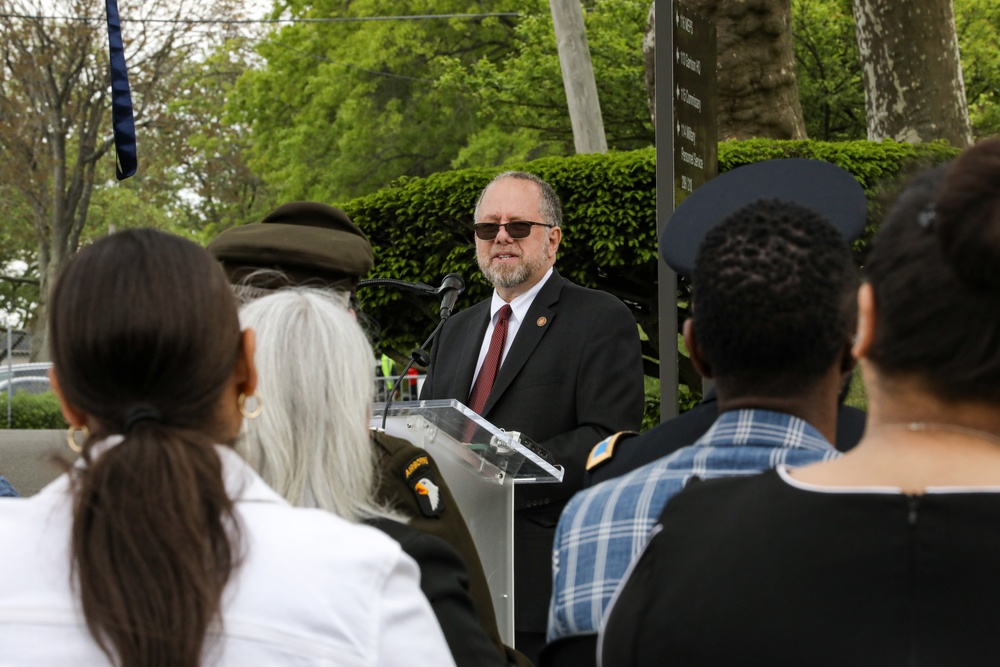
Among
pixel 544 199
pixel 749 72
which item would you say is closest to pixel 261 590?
pixel 544 199

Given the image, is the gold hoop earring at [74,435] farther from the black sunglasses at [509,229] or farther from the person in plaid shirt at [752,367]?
the black sunglasses at [509,229]

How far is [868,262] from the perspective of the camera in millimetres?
1730

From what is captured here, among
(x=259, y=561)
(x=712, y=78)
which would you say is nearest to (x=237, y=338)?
(x=259, y=561)

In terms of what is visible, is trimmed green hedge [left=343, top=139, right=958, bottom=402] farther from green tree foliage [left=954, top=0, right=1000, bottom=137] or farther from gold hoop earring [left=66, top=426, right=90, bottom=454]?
green tree foliage [left=954, top=0, right=1000, bottom=137]

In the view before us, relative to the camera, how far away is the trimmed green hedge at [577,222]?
Result: 297 inches

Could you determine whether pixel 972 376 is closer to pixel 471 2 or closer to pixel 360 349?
pixel 360 349

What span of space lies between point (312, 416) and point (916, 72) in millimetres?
10266

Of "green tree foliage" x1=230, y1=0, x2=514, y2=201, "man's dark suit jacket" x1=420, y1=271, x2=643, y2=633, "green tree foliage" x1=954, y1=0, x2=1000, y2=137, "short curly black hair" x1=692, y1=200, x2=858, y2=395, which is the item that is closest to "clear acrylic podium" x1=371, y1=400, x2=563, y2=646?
"man's dark suit jacket" x1=420, y1=271, x2=643, y2=633

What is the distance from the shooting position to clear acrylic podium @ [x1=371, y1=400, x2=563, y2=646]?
363 centimetres

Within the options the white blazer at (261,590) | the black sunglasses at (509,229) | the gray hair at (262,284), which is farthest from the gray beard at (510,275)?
the white blazer at (261,590)

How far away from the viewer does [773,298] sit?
1.94 m

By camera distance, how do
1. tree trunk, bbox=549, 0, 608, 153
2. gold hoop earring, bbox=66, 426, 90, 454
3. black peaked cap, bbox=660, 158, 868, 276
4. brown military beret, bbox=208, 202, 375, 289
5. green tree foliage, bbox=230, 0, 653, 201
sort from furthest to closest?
green tree foliage, bbox=230, 0, 653, 201, tree trunk, bbox=549, 0, 608, 153, brown military beret, bbox=208, 202, 375, 289, black peaked cap, bbox=660, 158, 868, 276, gold hoop earring, bbox=66, 426, 90, 454

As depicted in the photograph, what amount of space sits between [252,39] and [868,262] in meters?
26.1

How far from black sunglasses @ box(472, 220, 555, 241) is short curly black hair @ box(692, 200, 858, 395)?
2.84 meters
